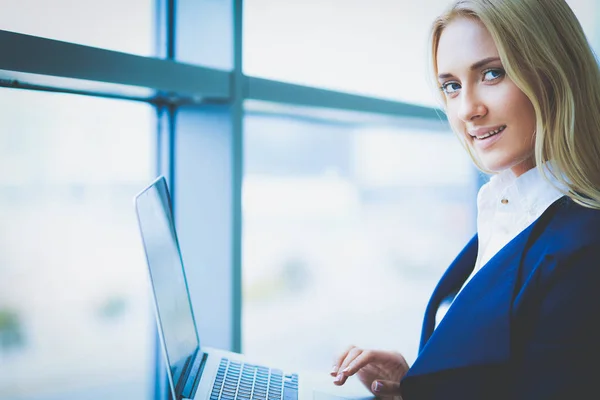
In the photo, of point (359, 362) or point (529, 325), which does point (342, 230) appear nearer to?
point (359, 362)

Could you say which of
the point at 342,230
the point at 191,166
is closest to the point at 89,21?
the point at 191,166

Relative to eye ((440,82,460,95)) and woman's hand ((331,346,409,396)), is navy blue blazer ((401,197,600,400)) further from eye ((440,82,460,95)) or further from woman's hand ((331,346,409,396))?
eye ((440,82,460,95))

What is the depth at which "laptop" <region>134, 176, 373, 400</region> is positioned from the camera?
959 mm

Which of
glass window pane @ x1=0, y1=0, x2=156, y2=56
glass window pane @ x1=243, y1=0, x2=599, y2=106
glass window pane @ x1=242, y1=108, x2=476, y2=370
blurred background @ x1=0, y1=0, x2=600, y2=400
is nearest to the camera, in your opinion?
glass window pane @ x1=0, y1=0, x2=156, y2=56

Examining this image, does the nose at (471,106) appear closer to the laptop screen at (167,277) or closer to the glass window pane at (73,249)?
the laptop screen at (167,277)

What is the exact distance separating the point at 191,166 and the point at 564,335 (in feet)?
3.35

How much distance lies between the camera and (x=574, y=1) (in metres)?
2.76

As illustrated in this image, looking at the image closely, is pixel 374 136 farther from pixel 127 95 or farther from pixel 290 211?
pixel 127 95

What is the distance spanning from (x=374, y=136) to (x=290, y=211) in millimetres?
640

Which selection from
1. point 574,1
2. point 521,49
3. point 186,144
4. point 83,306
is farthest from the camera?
point 574,1

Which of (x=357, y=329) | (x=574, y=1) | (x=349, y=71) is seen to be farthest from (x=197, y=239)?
(x=574, y=1)

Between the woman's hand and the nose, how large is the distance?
1.78ft

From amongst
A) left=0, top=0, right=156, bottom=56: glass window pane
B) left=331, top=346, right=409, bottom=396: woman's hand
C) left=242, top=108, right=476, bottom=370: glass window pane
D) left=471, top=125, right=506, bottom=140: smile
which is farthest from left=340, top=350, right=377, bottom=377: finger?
left=0, top=0, right=156, bottom=56: glass window pane

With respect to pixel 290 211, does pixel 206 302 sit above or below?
below
